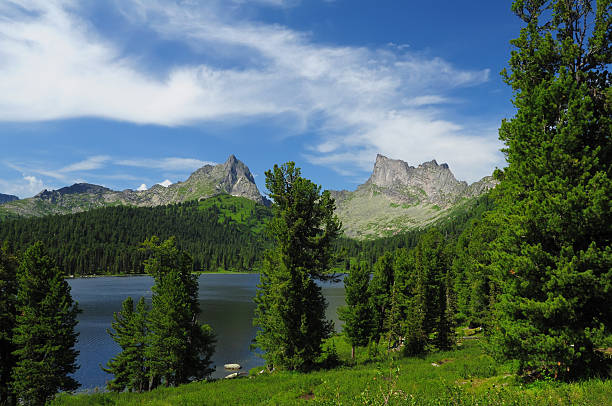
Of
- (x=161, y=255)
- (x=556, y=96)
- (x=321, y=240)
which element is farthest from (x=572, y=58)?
(x=161, y=255)

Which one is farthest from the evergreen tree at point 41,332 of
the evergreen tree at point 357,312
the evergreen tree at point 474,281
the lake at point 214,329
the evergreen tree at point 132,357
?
the evergreen tree at point 474,281

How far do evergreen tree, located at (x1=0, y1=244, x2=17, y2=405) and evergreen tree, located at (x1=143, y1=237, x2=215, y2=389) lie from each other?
11.0 meters

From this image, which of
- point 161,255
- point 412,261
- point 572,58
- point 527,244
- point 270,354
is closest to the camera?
point 527,244

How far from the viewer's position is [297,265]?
25.0m

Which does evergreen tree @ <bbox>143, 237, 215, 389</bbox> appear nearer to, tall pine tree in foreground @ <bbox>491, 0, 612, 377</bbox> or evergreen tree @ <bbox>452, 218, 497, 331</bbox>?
tall pine tree in foreground @ <bbox>491, 0, 612, 377</bbox>

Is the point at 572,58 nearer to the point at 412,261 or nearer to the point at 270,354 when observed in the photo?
the point at 270,354

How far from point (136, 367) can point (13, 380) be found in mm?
9773

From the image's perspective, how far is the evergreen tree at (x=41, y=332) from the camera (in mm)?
27922

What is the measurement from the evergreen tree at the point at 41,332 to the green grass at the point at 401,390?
8.37 metres

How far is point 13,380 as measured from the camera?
96.5 ft

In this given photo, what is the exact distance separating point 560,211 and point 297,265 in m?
16.7

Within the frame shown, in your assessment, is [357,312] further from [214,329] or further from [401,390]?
[214,329]

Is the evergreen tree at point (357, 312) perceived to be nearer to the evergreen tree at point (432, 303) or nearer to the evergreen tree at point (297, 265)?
the evergreen tree at point (432, 303)

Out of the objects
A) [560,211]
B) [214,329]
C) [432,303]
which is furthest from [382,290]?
[560,211]
